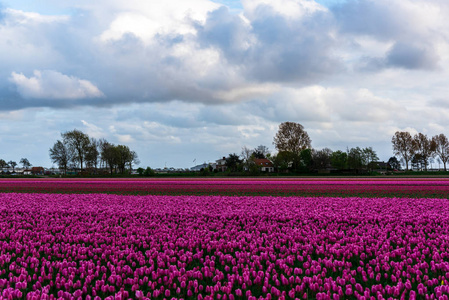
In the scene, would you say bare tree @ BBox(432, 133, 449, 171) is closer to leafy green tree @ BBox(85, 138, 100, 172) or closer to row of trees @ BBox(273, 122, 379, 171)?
row of trees @ BBox(273, 122, 379, 171)

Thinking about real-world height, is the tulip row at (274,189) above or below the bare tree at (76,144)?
below

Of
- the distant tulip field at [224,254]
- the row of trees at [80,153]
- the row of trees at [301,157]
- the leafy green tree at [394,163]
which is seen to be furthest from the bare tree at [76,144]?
the leafy green tree at [394,163]

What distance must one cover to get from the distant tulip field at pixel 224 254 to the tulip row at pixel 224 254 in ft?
0.09

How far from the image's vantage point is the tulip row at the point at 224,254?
6324 mm

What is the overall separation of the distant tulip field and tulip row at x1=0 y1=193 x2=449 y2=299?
28 millimetres

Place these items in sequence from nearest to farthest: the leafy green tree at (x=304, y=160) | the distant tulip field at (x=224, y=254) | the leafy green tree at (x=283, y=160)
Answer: the distant tulip field at (x=224, y=254) < the leafy green tree at (x=304, y=160) < the leafy green tree at (x=283, y=160)

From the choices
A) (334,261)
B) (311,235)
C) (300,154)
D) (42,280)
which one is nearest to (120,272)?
(42,280)

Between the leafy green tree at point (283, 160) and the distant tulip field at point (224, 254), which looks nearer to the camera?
the distant tulip field at point (224, 254)

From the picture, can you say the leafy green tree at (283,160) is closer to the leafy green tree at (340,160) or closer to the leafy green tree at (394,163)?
the leafy green tree at (340,160)

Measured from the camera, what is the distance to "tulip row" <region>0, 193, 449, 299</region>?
6324mm

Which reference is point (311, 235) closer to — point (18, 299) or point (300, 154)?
point (18, 299)

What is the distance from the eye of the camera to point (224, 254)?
867 centimetres

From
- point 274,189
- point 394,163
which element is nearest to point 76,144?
point 274,189

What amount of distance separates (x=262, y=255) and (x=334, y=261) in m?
1.48
